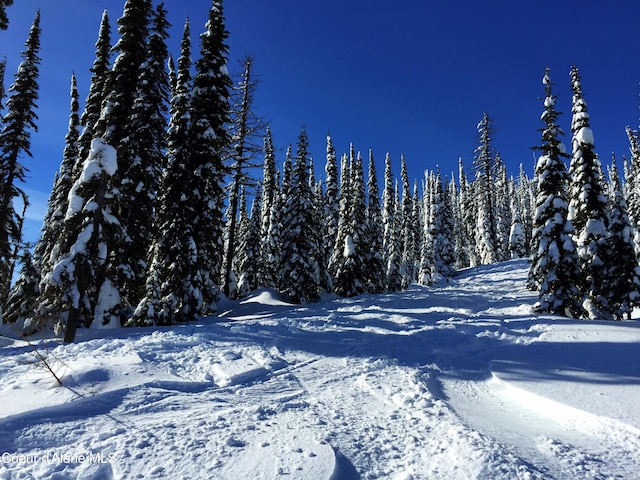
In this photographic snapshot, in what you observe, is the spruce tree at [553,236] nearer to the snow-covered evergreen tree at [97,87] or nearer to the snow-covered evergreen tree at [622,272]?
the snow-covered evergreen tree at [622,272]

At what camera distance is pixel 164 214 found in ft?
60.1

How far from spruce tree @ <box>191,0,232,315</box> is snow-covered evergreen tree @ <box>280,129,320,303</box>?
20.6ft

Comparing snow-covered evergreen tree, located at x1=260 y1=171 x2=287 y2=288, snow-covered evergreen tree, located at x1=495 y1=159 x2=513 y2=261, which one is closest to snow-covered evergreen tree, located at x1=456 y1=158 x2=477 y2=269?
snow-covered evergreen tree, located at x1=495 y1=159 x2=513 y2=261

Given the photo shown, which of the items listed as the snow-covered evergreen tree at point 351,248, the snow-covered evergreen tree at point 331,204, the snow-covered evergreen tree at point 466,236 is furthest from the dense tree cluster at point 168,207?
the snow-covered evergreen tree at point 466,236

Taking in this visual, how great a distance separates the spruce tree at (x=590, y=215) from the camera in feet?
62.3

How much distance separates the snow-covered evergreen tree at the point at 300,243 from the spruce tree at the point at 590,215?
54.0ft

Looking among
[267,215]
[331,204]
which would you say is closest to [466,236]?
[331,204]

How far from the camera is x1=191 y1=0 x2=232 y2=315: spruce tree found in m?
18.4

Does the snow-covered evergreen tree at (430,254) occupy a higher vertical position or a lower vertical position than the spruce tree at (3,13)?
lower

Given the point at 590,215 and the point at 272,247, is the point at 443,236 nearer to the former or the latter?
the point at 272,247

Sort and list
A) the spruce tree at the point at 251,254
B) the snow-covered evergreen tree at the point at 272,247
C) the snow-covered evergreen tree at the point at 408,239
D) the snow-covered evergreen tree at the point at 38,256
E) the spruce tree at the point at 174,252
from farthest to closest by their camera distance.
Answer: the snow-covered evergreen tree at the point at 408,239
the snow-covered evergreen tree at the point at 272,247
the spruce tree at the point at 251,254
the snow-covered evergreen tree at the point at 38,256
the spruce tree at the point at 174,252

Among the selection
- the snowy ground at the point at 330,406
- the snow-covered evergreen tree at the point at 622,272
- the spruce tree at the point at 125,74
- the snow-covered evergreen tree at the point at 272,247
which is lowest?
the snowy ground at the point at 330,406

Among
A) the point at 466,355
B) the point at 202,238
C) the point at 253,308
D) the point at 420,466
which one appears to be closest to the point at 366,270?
the point at 253,308

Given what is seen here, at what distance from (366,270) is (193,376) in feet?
81.2
